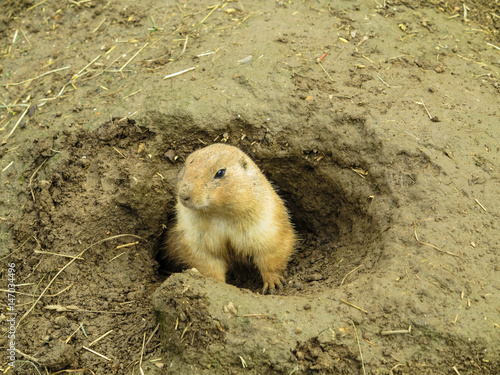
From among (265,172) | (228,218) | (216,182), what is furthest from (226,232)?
(265,172)

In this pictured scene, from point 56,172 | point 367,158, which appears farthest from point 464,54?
point 56,172

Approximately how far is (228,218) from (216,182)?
65 cm

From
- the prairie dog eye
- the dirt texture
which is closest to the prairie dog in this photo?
the prairie dog eye

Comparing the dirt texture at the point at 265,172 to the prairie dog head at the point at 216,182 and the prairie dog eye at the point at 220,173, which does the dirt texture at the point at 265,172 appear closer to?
the prairie dog head at the point at 216,182

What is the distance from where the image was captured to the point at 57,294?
5324 millimetres

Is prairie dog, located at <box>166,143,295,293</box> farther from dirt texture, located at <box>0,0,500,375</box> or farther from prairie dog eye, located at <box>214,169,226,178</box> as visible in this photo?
dirt texture, located at <box>0,0,500,375</box>

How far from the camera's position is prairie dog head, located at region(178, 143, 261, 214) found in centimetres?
481

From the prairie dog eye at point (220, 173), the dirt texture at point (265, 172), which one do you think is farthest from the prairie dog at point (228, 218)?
the dirt texture at point (265, 172)

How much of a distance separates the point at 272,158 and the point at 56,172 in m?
2.97

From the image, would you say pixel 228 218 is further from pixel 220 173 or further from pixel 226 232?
pixel 220 173

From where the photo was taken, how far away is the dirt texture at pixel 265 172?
173 inches

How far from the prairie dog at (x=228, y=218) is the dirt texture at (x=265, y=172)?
0.54 meters

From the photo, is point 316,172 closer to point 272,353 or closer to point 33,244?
point 272,353

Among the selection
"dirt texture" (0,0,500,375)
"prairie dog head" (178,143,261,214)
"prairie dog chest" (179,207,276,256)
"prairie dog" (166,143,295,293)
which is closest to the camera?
"dirt texture" (0,0,500,375)
